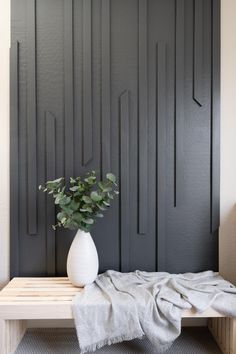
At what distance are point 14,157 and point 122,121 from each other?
750 millimetres

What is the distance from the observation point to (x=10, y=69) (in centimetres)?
176

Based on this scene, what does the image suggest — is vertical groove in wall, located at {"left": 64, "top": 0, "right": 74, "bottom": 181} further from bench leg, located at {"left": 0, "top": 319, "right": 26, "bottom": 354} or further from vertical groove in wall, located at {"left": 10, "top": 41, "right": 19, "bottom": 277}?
bench leg, located at {"left": 0, "top": 319, "right": 26, "bottom": 354}

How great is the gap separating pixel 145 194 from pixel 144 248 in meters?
0.36

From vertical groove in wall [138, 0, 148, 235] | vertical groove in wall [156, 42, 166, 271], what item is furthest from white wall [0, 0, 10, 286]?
vertical groove in wall [156, 42, 166, 271]

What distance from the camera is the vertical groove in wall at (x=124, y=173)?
70.2 inches

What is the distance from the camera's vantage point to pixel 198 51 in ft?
5.88

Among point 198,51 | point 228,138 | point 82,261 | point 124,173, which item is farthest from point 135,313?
point 198,51

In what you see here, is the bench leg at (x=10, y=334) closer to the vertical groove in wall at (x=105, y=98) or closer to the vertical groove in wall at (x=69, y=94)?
the vertical groove in wall at (x=69, y=94)

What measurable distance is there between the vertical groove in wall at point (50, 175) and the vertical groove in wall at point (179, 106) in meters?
0.81

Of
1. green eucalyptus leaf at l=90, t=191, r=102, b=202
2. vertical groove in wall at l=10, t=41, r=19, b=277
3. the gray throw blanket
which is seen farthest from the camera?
vertical groove in wall at l=10, t=41, r=19, b=277

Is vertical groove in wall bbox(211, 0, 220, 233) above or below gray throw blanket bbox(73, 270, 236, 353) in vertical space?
above

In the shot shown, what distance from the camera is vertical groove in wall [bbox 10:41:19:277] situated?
1.75m

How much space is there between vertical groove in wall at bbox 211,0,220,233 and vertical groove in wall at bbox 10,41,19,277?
1.30m

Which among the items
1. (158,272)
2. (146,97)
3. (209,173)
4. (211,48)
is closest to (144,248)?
(158,272)
